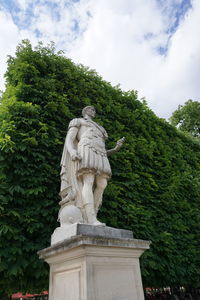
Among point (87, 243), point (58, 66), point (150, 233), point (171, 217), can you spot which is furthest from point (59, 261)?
point (58, 66)

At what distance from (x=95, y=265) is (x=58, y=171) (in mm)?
3027

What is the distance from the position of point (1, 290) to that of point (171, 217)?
5.24 meters

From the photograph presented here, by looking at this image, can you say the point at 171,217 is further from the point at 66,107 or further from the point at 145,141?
the point at 66,107

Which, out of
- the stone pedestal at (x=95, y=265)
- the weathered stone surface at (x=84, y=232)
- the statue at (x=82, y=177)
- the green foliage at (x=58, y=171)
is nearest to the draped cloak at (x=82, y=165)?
the statue at (x=82, y=177)

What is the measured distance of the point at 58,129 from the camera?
650 cm

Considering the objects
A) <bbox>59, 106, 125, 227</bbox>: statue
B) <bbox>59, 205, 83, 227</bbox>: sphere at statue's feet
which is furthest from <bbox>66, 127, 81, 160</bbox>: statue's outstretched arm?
<bbox>59, 205, 83, 227</bbox>: sphere at statue's feet

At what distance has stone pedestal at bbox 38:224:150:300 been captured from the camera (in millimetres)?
3029

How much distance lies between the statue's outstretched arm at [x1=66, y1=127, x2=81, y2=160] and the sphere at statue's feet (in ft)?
2.57

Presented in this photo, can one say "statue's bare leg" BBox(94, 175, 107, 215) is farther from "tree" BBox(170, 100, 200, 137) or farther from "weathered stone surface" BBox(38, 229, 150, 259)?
"tree" BBox(170, 100, 200, 137)

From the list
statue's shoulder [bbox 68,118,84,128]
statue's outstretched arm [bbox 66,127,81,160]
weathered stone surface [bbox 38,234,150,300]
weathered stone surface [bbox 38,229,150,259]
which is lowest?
weathered stone surface [bbox 38,234,150,300]

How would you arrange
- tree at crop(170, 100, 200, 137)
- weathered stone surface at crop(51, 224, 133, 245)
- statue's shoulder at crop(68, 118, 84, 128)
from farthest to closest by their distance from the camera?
tree at crop(170, 100, 200, 137)
statue's shoulder at crop(68, 118, 84, 128)
weathered stone surface at crop(51, 224, 133, 245)

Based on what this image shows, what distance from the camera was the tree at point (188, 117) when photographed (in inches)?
814

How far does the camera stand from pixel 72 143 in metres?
4.32

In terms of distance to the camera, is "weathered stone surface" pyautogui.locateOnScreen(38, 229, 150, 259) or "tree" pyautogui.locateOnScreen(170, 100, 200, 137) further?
"tree" pyautogui.locateOnScreen(170, 100, 200, 137)
